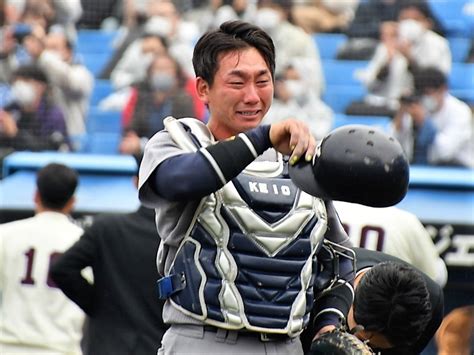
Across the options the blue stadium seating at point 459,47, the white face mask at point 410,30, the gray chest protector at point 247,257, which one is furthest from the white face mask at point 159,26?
the gray chest protector at point 247,257

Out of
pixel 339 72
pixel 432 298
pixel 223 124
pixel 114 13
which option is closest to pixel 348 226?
pixel 432 298

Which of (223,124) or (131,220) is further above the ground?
(223,124)

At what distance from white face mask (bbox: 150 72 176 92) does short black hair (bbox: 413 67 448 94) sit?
1981 mm

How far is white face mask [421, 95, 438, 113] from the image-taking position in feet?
31.1

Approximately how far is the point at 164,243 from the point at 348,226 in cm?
220

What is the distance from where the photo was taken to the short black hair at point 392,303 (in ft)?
9.53

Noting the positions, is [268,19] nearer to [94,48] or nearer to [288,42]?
[288,42]

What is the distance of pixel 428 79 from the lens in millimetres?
9727

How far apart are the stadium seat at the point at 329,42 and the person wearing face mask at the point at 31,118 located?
7.78ft

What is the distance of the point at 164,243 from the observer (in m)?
3.05

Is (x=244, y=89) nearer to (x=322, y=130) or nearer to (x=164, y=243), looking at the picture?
(x=164, y=243)

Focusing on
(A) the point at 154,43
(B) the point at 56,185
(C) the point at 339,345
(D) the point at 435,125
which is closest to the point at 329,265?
(C) the point at 339,345

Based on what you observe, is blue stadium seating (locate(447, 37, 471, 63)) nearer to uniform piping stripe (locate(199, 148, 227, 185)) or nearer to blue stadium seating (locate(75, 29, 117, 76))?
blue stadium seating (locate(75, 29, 117, 76))

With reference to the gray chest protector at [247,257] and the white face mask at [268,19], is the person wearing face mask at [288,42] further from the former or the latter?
the gray chest protector at [247,257]
